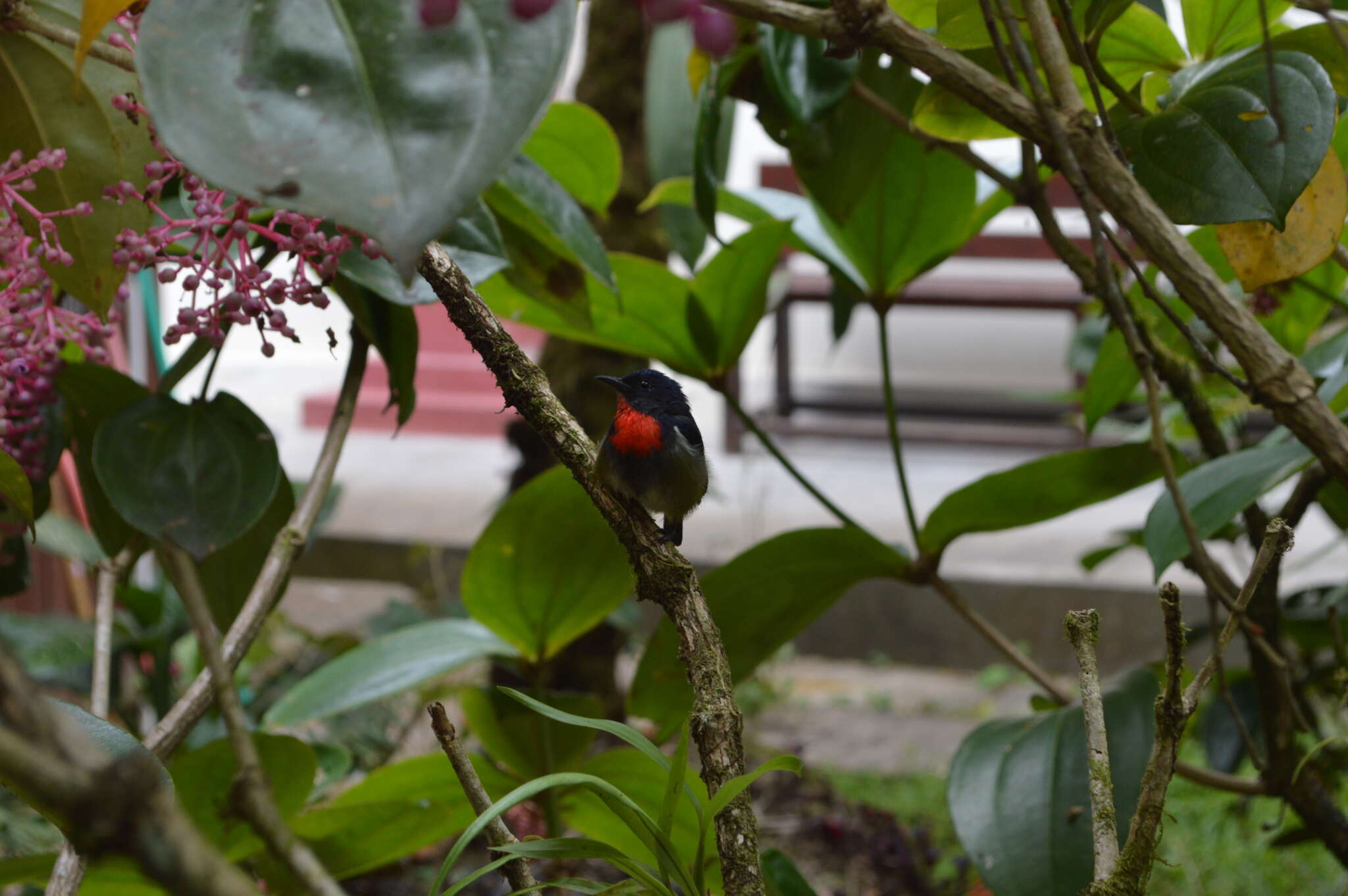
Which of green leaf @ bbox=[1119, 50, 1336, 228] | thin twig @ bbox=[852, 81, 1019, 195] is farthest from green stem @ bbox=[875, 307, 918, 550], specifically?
green leaf @ bbox=[1119, 50, 1336, 228]

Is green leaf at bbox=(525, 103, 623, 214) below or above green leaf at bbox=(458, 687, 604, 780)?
above

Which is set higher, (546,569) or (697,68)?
(697,68)

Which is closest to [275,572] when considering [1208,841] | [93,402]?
[93,402]

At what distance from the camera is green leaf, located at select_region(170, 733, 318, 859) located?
0.67 m

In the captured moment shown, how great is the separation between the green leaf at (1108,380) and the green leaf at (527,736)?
0.48 m

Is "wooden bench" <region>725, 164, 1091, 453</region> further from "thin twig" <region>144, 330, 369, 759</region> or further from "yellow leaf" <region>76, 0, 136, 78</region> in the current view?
"yellow leaf" <region>76, 0, 136, 78</region>

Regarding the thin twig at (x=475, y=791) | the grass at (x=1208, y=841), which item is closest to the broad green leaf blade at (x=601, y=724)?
the thin twig at (x=475, y=791)

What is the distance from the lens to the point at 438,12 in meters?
0.27

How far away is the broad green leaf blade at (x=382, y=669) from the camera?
0.97m

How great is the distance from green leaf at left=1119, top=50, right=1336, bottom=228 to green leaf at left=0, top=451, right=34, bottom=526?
0.52 m

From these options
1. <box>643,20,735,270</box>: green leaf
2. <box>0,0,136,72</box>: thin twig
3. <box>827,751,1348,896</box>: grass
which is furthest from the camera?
<box>827,751,1348,896</box>: grass

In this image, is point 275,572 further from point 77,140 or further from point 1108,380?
point 1108,380

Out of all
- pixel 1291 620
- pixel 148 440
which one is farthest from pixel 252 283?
pixel 1291 620

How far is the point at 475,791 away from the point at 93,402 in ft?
1.39
